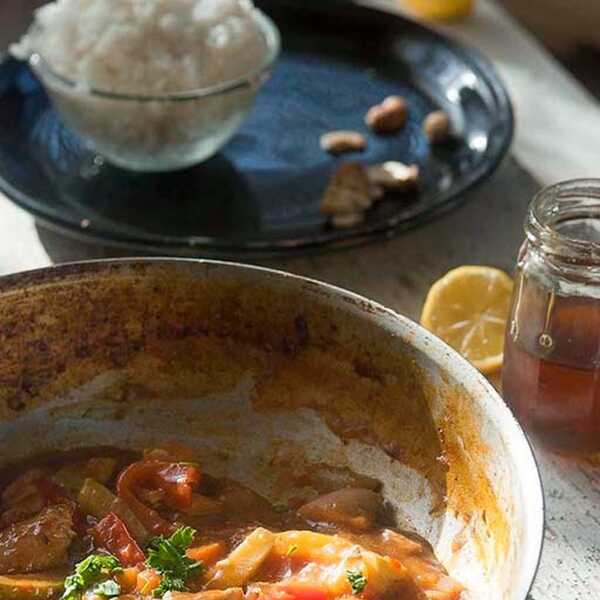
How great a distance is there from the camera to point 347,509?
4.13 ft

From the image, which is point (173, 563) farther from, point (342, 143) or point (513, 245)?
point (342, 143)

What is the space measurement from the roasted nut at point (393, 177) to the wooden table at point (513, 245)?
7cm

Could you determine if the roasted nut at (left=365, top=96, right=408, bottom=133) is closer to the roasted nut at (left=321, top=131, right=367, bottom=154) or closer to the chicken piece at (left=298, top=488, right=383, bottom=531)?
the roasted nut at (left=321, top=131, right=367, bottom=154)

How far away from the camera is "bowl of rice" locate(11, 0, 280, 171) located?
5.91 ft

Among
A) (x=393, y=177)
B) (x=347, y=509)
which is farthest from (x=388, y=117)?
(x=347, y=509)

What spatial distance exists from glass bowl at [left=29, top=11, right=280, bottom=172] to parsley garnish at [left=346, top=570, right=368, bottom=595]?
84 centimetres

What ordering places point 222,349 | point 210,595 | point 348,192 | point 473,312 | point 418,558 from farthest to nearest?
point 348,192
point 473,312
point 222,349
point 418,558
point 210,595

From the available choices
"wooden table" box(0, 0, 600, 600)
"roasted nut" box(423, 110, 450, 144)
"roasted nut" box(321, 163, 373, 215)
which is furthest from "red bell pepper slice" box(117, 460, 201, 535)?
"roasted nut" box(423, 110, 450, 144)

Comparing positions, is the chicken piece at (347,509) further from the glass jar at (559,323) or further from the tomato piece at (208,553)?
the glass jar at (559,323)

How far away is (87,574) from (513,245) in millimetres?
882

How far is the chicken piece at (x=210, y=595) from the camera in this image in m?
1.10

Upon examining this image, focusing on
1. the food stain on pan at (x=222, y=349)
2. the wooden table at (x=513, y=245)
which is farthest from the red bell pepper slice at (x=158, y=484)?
the wooden table at (x=513, y=245)

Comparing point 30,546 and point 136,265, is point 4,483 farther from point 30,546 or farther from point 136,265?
point 136,265

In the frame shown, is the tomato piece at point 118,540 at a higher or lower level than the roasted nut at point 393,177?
higher
